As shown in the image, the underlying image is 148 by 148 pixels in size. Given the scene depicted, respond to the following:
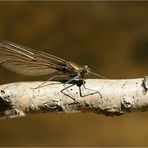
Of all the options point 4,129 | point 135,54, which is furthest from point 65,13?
point 4,129

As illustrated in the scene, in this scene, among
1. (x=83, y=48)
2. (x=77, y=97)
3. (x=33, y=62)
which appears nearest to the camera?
(x=77, y=97)

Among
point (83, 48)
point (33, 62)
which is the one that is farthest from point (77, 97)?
point (83, 48)

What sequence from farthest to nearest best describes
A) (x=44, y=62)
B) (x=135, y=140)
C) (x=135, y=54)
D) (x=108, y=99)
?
(x=135, y=54), (x=135, y=140), (x=44, y=62), (x=108, y=99)

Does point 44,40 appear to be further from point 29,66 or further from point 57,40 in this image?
point 29,66

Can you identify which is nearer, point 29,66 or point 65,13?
point 29,66

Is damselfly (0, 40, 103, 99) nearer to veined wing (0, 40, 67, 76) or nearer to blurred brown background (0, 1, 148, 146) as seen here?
veined wing (0, 40, 67, 76)

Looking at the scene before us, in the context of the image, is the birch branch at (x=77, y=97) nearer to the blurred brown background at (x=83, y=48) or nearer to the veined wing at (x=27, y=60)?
the veined wing at (x=27, y=60)

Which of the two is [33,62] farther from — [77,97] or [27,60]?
[77,97]
